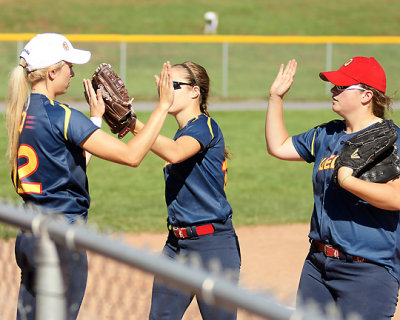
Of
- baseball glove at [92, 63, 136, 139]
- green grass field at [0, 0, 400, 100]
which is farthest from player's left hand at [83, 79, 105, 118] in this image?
green grass field at [0, 0, 400, 100]

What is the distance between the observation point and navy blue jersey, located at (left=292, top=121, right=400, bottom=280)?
366cm

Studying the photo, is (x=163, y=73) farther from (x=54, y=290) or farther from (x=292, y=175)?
(x=292, y=175)

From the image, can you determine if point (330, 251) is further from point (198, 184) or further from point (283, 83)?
point (283, 83)

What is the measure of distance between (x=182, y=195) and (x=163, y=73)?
33.1 inches

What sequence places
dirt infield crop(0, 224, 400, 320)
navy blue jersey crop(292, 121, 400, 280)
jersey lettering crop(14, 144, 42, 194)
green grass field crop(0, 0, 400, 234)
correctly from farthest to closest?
green grass field crop(0, 0, 400, 234), dirt infield crop(0, 224, 400, 320), jersey lettering crop(14, 144, 42, 194), navy blue jersey crop(292, 121, 400, 280)

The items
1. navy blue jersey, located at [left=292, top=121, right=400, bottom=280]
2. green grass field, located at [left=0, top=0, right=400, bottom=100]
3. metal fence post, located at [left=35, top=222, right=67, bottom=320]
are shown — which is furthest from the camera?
green grass field, located at [left=0, top=0, right=400, bottom=100]

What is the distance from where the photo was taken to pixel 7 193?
9820 mm

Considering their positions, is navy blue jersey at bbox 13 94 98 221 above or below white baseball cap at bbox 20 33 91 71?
below

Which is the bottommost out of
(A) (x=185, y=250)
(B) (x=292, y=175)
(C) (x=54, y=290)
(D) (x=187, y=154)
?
(B) (x=292, y=175)

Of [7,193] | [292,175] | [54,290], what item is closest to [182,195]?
[54,290]

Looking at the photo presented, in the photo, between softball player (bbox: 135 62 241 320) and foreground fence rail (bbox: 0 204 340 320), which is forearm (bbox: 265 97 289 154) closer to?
softball player (bbox: 135 62 241 320)

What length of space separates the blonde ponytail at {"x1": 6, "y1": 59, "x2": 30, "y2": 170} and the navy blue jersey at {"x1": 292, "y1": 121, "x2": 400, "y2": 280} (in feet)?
5.28

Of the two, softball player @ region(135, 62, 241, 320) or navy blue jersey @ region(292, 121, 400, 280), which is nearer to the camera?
navy blue jersey @ region(292, 121, 400, 280)

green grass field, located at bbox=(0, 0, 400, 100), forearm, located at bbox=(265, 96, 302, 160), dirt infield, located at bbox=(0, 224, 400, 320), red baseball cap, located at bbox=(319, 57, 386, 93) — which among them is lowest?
green grass field, located at bbox=(0, 0, 400, 100)
